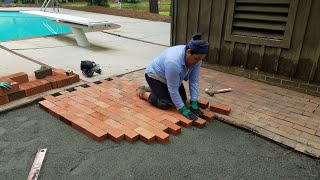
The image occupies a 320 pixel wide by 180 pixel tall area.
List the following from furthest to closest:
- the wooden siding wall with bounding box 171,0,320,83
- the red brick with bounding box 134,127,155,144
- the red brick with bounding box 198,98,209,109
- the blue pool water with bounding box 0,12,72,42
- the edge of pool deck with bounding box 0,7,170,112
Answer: the blue pool water with bounding box 0,12,72,42 < the edge of pool deck with bounding box 0,7,170,112 < the wooden siding wall with bounding box 171,0,320,83 < the red brick with bounding box 198,98,209,109 < the red brick with bounding box 134,127,155,144

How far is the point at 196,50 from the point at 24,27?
991 centimetres

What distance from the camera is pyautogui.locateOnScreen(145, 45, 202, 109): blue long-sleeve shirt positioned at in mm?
3053

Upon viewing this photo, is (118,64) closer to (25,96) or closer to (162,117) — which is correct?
(25,96)

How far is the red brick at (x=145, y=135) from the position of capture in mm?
2771

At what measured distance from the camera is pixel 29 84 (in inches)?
151

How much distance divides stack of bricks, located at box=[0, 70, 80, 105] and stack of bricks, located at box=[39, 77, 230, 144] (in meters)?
0.28

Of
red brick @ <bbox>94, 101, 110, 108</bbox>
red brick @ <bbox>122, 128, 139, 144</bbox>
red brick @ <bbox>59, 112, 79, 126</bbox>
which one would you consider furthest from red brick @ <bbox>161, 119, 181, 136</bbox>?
red brick @ <bbox>59, 112, 79, 126</bbox>

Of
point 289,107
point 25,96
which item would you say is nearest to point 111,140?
point 25,96

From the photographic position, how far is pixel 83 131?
2.93 meters

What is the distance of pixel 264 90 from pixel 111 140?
2.76 m

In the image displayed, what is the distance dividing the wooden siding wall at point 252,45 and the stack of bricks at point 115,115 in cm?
169

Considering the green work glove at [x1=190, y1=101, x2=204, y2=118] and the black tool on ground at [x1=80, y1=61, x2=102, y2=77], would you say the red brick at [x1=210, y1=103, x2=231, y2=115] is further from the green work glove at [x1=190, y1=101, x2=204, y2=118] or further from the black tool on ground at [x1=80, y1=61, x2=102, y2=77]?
the black tool on ground at [x1=80, y1=61, x2=102, y2=77]

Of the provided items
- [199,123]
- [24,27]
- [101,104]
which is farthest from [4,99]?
[24,27]

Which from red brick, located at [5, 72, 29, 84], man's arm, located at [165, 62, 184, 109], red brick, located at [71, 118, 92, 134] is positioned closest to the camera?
red brick, located at [71, 118, 92, 134]
